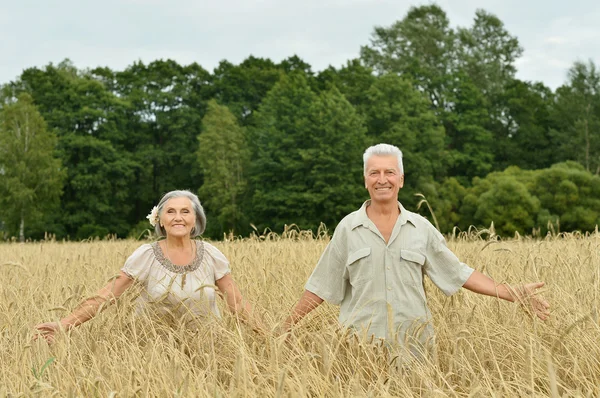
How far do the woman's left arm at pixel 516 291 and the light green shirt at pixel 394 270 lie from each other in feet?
0.24

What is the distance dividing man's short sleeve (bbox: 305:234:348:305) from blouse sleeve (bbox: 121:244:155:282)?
101 cm

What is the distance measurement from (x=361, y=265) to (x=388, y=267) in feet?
0.44

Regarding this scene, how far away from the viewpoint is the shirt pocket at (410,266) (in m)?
3.47

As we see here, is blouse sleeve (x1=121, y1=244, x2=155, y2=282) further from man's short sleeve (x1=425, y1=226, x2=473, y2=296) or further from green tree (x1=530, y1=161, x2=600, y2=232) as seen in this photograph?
green tree (x1=530, y1=161, x2=600, y2=232)

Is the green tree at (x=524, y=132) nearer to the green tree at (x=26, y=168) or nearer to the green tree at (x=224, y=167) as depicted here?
the green tree at (x=224, y=167)

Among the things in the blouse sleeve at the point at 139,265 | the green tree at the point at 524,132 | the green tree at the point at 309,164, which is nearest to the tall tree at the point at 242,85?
the green tree at the point at 309,164

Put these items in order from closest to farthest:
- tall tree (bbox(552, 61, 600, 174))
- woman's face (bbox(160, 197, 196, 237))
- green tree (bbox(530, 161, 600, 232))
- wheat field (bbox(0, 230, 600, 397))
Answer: wheat field (bbox(0, 230, 600, 397)) → woman's face (bbox(160, 197, 196, 237)) → green tree (bbox(530, 161, 600, 232)) → tall tree (bbox(552, 61, 600, 174))

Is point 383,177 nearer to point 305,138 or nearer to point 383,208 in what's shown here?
point 383,208

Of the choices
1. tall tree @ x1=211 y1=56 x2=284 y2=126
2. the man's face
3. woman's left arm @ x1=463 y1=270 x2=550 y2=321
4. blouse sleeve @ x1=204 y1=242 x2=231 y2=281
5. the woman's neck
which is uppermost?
tall tree @ x1=211 y1=56 x2=284 y2=126

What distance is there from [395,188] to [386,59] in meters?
43.5

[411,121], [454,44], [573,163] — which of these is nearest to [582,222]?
[573,163]

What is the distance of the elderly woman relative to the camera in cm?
400

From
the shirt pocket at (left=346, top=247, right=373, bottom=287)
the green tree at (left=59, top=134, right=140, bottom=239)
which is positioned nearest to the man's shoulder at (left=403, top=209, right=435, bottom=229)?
the shirt pocket at (left=346, top=247, right=373, bottom=287)

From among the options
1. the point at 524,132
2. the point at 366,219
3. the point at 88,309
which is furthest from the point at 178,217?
the point at 524,132
